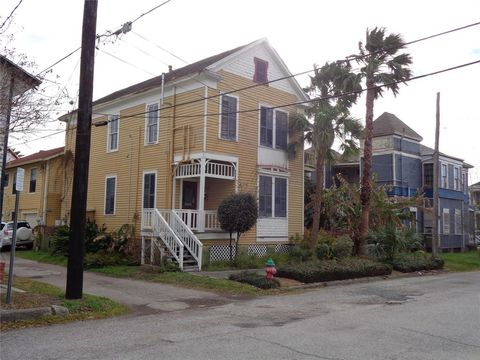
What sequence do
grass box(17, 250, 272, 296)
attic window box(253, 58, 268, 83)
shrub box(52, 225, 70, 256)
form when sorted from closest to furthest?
1. grass box(17, 250, 272, 296)
2. shrub box(52, 225, 70, 256)
3. attic window box(253, 58, 268, 83)

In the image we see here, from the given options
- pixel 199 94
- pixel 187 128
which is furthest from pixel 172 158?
pixel 199 94

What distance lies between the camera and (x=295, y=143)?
22344 millimetres

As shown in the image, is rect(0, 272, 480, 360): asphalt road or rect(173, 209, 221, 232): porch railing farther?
rect(173, 209, 221, 232): porch railing

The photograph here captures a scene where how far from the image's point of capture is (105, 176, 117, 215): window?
23047 millimetres

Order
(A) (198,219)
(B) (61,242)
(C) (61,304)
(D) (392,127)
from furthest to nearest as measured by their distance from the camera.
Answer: (D) (392,127)
(B) (61,242)
(A) (198,219)
(C) (61,304)

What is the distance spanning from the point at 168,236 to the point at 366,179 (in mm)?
8650

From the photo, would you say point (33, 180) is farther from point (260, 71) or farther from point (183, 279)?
point (183, 279)

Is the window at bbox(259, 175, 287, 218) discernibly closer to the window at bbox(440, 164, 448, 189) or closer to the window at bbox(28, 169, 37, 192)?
the window at bbox(28, 169, 37, 192)

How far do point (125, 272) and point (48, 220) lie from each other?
12.1 meters

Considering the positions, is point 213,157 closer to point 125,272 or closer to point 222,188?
point 222,188

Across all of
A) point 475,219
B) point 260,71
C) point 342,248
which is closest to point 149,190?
point 260,71

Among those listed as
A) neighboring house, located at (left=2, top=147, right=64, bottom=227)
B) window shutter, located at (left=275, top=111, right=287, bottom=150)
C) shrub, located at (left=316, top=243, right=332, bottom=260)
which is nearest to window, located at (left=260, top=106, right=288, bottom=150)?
window shutter, located at (left=275, top=111, right=287, bottom=150)

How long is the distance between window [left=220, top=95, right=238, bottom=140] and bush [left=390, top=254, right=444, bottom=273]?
8398 mm

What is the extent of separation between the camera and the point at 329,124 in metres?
21.0
